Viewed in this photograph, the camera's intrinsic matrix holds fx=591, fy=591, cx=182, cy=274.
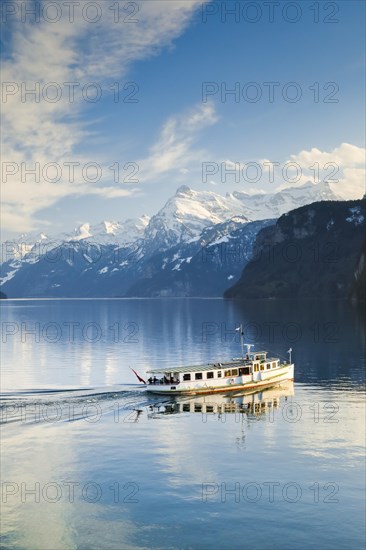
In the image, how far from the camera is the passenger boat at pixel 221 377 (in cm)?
10400

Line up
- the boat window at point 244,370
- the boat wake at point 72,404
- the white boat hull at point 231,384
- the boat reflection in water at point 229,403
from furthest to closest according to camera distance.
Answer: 1. the boat window at point 244,370
2. the white boat hull at point 231,384
3. the boat reflection in water at point 229,403
4. the boat wake at point 72,404

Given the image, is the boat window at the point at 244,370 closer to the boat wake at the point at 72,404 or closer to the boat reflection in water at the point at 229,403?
the boat reflection in water at the point at 229,403

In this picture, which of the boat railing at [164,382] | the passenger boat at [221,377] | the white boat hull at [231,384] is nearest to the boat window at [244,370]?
the passenger boat at [221,377]

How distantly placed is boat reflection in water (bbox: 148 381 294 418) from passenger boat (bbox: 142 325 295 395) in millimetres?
1885

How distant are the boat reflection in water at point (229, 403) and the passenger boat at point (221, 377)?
188 cm

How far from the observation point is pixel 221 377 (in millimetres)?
107875

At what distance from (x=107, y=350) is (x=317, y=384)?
78.5 meters

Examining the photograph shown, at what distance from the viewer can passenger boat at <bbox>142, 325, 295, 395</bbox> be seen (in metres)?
104

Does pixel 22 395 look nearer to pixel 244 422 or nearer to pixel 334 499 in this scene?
pixel 244 422

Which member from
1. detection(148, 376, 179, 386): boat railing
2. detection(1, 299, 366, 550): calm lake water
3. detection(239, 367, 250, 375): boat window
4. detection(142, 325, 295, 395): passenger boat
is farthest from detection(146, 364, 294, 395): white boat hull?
detection(1, 299, 366, 550): calm lake water

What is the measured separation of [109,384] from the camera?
377 feet

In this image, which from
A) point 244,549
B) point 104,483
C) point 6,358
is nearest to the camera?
point 244,549

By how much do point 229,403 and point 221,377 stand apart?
1109 cm

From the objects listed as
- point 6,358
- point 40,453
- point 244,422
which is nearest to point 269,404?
point 244,422
